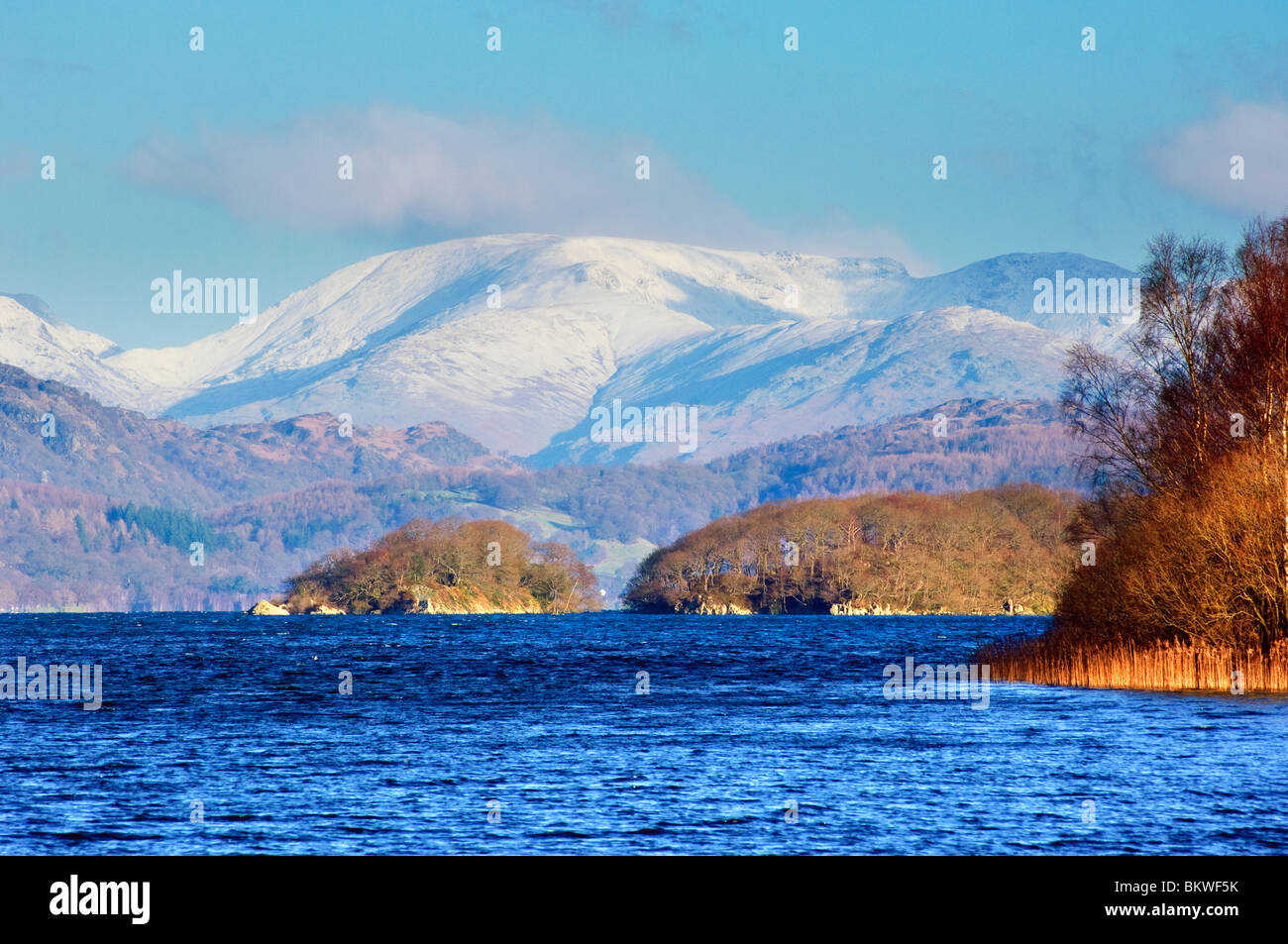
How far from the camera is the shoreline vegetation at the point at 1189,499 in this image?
59.8 meters

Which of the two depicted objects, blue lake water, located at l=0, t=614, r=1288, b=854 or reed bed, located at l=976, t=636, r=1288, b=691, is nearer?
blue lake water, located at l=0, t=614, r=1288, b=854

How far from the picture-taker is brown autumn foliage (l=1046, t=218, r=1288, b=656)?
5950 cm

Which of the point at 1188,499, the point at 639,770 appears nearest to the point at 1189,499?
the point at 1188,499

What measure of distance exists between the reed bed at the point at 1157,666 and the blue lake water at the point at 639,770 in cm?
140

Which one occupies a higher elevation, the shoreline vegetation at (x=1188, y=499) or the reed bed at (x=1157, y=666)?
the shoreline vegetation at (x=1188, y=499)

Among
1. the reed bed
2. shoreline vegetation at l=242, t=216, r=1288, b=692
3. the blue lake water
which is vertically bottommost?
the blue lake water

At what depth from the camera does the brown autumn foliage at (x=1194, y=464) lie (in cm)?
5950

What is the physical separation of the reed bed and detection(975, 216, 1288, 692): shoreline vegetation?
0.07 m

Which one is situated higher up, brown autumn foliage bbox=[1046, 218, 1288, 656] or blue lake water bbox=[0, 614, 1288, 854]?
brown autumn foliage bbox=[1046, 218, 1288, 656]

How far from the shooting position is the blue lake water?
1268 inches

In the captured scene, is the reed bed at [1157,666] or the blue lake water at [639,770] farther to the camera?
the reed bed at [1157,666]

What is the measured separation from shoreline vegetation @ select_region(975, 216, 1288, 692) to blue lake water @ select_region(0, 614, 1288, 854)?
257cm

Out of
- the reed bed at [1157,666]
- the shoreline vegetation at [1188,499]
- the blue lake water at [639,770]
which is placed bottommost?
the blue lake water at [639,770]
